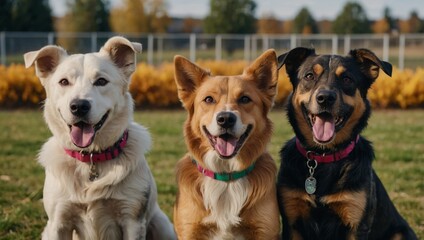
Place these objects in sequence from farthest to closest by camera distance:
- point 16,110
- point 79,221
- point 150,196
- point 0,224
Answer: point 16,110
point 0,224
point 150,196
point 79,221

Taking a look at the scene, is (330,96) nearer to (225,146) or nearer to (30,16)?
(225,146)

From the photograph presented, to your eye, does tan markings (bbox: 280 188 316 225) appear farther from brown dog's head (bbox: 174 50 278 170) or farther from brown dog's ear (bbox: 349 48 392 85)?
brown dog's ear (bbox: 349 48 392 85)

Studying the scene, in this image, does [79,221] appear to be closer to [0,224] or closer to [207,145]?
[207,145]

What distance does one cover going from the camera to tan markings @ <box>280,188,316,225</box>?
12.9ft

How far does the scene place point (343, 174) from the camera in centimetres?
401

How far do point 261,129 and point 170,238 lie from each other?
1.29 m

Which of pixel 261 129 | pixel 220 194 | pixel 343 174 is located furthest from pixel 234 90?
pixel 343 174

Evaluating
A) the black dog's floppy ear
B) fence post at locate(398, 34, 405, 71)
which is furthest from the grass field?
fence post at locate(398, 34, 405, 71)

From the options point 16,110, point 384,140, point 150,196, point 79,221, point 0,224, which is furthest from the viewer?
point 16,110

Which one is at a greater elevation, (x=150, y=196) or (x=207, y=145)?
(x=207, y=145)

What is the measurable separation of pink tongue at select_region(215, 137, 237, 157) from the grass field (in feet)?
3.74

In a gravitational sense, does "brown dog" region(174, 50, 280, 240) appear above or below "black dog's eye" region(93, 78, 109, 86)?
below

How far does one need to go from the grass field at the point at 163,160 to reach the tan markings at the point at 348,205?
120cm

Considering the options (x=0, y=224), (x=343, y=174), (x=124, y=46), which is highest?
(x=124, y=46)
